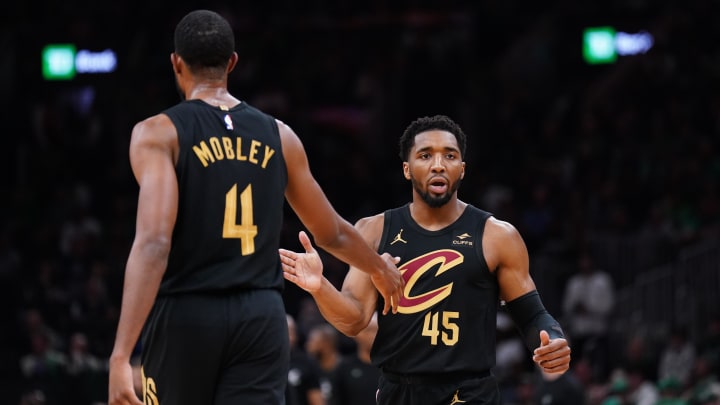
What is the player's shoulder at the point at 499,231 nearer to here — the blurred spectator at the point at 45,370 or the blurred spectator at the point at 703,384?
the blurred spectator at the point at 703,384

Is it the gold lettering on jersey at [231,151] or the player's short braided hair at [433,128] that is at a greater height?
the player's short braided hair at [433,128]

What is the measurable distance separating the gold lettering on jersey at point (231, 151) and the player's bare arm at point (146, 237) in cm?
13

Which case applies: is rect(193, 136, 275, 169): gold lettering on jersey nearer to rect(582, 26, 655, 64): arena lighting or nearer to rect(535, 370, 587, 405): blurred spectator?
rect(535, 370, 587, 405): blurred spectator

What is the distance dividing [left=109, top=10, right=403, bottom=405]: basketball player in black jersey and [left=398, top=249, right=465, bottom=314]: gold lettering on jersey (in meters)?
1.86

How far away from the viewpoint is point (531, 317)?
7281 mm

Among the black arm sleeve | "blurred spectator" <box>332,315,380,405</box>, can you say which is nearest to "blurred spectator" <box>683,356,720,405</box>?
"blurred spectator" <box>332,315,380,405</box>

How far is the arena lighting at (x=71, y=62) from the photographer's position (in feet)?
76.9

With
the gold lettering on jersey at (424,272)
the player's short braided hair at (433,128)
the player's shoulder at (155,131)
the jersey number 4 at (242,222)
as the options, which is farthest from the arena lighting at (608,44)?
the player's shoulder at (155,131)

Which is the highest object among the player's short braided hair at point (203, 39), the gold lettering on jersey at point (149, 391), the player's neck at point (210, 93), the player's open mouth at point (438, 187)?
the player's short braided hair at point (203, 39)

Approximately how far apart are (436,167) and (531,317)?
3.48ft

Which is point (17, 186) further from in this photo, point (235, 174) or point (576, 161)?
point (235, 174)

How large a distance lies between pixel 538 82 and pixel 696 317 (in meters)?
8.65

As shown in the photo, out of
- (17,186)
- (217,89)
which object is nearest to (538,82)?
(17,186)

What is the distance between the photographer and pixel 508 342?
57.8 ft
